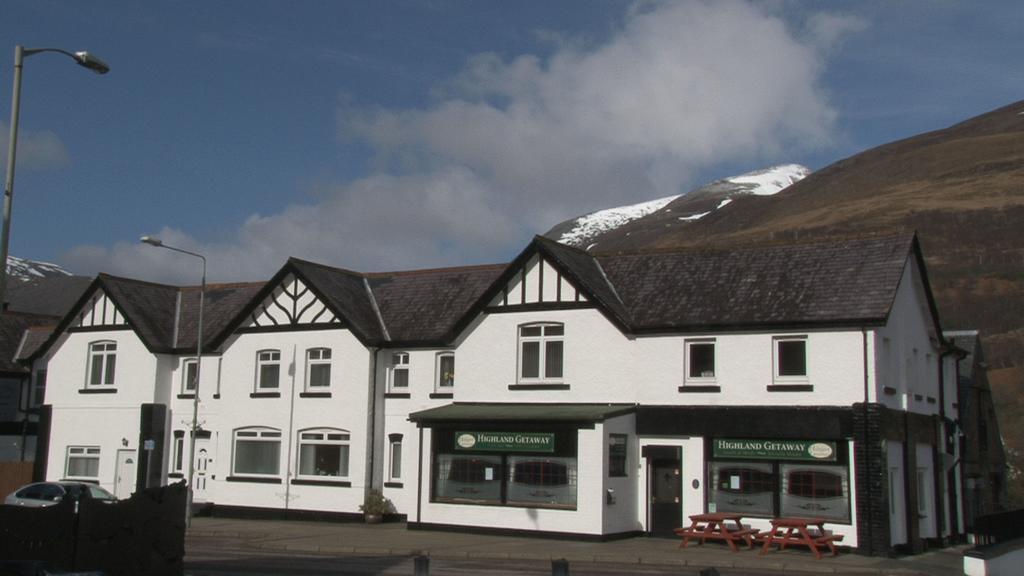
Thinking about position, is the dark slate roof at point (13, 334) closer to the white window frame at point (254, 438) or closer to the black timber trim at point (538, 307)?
the white window frame at point (254, 438)

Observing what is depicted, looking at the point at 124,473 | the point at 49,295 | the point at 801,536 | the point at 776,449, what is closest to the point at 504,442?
the point at 776,449

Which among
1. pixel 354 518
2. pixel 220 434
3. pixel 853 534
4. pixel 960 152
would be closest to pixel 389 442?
pixel 354 518

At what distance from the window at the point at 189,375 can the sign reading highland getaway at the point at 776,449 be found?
1999 cm

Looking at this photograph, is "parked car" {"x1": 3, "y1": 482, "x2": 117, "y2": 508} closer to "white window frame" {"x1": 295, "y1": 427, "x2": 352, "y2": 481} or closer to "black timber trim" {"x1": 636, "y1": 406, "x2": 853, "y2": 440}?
"white window frame" {"x1": 295, "y1": 427, "x2": 352, "y2": 481}

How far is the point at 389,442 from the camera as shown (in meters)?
35.6

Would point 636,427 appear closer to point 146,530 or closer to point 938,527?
point 938,527

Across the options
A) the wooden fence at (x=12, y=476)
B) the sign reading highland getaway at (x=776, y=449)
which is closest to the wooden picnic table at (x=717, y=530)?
the sign reading highland getaway at (x=776, y=449)

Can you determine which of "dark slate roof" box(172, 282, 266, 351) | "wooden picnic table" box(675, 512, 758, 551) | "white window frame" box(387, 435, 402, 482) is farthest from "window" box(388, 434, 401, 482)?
"wooden picnic table" box(675, 512, 758, 551)

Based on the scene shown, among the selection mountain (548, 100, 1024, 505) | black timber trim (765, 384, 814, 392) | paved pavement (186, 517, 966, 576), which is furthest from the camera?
mountain (548, 100, 1024, 505)

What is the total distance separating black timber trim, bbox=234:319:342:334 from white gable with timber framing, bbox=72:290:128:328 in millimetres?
5704

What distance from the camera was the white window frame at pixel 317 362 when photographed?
36500mm

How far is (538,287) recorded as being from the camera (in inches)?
1282

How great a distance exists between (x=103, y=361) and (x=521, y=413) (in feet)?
61.4

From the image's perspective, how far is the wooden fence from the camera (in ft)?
128
